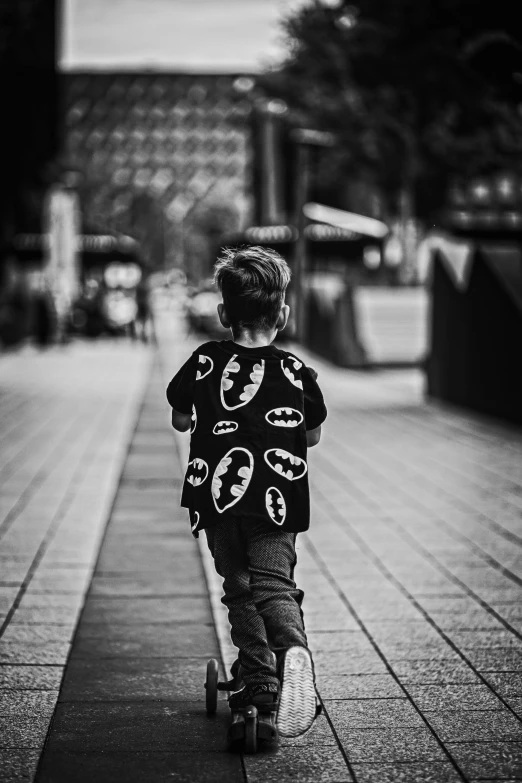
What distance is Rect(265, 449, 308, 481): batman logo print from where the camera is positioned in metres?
3.80

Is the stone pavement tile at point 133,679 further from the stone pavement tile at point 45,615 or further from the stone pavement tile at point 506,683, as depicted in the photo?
the stone pavement tile at point 506,683

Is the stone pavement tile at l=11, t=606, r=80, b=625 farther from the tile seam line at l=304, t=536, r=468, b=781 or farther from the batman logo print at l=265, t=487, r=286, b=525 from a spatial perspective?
the batman logo print at l=265, t=487, r=286, b=525

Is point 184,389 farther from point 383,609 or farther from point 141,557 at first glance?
point 141,557

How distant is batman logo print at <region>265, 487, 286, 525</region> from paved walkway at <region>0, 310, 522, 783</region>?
2.31 ft

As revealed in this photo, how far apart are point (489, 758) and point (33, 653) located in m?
1.92

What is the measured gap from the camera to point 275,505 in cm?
377

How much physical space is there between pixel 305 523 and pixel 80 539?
363cm

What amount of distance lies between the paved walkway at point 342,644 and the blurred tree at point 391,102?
16.3 ft

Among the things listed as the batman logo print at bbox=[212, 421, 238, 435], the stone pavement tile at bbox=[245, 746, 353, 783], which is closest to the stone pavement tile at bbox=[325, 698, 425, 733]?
the stone pavement tile at bbox=[245, 746, 353, 783]

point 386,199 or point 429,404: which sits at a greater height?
point 386,199

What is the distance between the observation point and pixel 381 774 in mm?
3584

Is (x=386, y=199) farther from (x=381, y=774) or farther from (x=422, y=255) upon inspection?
(x=381, y=774)

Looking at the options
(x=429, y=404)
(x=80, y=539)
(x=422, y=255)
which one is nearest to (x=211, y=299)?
(x=422, y=255)

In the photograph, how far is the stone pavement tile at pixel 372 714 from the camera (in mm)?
4020
